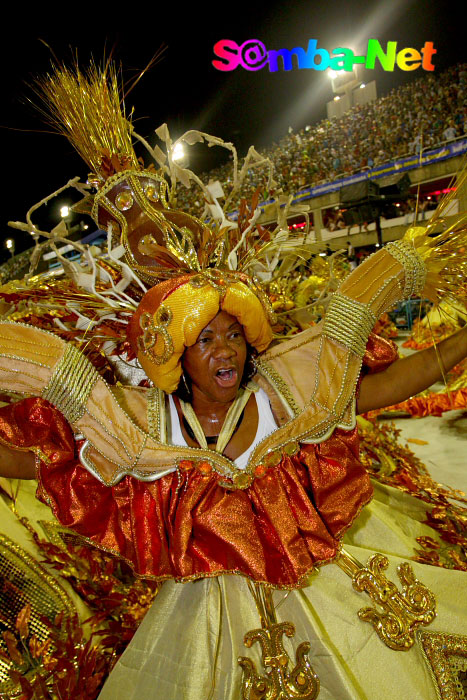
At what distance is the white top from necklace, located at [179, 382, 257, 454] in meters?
0.04

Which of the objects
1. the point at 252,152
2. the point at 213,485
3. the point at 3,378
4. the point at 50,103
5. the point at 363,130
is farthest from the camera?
the point at 363,130

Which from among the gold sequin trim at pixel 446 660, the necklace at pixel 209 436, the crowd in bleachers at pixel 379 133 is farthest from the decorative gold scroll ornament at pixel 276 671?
the crowd in bleachers at pixel 379 133

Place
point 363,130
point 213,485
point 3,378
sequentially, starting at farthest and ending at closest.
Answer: point 363,130 → point 213,485 → point 3,378

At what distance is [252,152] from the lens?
221cm

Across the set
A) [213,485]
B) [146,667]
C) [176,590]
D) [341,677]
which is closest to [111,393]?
[213,485]

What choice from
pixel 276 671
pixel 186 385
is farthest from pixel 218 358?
pixel 276 671

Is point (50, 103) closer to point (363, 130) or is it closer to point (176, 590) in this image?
→ point (176, 590)

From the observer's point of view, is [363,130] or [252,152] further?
[363,130]

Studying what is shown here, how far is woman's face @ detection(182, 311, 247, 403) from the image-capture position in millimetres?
1757

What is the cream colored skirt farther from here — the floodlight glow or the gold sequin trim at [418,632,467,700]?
the floodlight glow

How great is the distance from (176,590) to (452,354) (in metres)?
1.35

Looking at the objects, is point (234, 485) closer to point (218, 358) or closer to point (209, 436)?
point (209, 436)

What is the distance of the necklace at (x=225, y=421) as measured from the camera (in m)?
1.86

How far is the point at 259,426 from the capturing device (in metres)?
1.93
